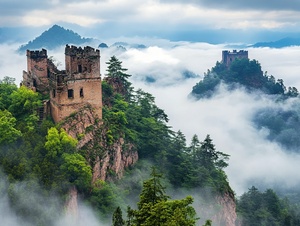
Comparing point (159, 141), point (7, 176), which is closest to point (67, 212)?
point (7, 176)

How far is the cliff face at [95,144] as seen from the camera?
50875mm

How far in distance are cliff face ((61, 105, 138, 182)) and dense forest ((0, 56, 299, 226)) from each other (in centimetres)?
96

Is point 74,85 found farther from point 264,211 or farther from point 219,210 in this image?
point 264,211

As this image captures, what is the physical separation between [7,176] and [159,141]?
2568 cm

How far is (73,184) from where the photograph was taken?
46906 millimetres

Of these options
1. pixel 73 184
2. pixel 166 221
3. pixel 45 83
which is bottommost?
pixel 73 184

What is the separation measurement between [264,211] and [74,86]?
136ft

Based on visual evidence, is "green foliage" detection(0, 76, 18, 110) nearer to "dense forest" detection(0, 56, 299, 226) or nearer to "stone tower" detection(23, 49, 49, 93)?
"dense forest" detection(0, 56, 299, 226)

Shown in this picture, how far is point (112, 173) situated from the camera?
178 feet

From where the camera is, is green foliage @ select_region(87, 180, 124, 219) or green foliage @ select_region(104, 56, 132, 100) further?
green foliage @ select_region(104, 56, 132, 100)

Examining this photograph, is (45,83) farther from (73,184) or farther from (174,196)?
(174,196)

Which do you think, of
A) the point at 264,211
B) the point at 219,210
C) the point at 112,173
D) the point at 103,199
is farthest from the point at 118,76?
the point at 264,211

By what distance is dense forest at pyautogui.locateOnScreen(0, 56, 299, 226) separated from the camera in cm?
2957

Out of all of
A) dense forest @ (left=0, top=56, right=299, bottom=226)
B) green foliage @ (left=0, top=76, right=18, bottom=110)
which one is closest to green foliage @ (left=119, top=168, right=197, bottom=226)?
dense forest @ (left=0, top=56, right=299, bottom=226)
